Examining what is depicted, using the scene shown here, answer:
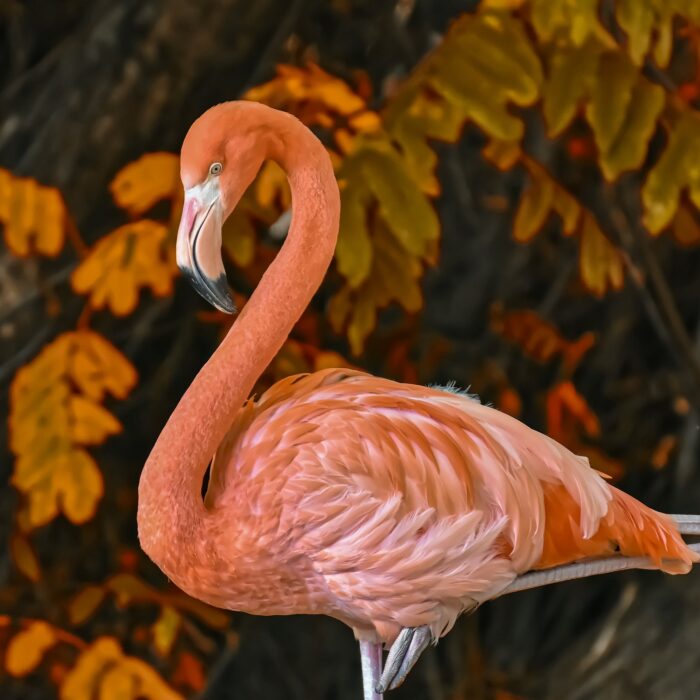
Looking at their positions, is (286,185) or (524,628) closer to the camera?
(286,185)

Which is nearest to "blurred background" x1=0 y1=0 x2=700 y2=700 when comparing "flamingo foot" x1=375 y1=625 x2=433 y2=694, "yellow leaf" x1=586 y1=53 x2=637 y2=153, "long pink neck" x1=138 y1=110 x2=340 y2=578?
"yellow leaf" x1=586 y1=53 x2=637 y2=153

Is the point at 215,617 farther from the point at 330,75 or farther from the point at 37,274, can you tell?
the point at 330,75

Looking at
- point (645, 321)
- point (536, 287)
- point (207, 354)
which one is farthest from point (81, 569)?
point (645, 321)

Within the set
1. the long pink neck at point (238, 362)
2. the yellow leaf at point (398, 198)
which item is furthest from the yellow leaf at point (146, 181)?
the long pink neck at point (238, 362)

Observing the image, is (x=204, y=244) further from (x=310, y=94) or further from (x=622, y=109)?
(x=622, y=109)

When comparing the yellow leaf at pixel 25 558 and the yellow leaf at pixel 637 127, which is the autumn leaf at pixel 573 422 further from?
the yellow leaf at pixel 25 558

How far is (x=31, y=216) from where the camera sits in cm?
119


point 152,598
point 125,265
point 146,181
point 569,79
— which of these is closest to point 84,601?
point 152,598

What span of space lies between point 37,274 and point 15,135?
0.58 ft

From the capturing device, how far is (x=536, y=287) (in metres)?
1.27

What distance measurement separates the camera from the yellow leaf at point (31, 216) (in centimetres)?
119

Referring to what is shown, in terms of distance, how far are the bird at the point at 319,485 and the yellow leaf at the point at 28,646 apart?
0.52 meters

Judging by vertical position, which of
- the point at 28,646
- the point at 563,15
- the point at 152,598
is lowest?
the point at 28,646

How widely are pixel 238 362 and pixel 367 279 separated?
382 mm
